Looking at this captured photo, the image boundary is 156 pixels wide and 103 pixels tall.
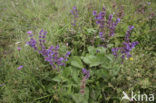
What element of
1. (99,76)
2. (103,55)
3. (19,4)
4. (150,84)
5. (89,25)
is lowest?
(150,84)

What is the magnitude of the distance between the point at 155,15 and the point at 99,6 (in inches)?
46.1

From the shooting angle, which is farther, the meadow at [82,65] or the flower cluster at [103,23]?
the flower cluster at [103,23]

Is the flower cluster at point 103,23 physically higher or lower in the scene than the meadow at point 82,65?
higher

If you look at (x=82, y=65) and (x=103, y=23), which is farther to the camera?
(x=103, y=23)

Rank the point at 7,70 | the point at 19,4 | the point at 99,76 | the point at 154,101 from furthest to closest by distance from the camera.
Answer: the point at 19,4, the point at 7,70, the point at 99,76, the point at 154,101

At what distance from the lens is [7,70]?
78.8 inches

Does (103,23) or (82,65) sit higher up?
(103,23)

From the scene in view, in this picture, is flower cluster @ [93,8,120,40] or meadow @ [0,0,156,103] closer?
meadow @ [0,0,156,103]

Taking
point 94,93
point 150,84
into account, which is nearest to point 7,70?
point 94,93

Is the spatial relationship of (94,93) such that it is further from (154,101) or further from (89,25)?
(89,25)

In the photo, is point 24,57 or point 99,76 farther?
point 24,57

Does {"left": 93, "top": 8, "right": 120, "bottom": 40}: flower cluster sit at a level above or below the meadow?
above

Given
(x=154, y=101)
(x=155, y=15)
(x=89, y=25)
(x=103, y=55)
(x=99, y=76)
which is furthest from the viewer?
(x=155, y=15)

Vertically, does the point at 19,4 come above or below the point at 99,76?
above
